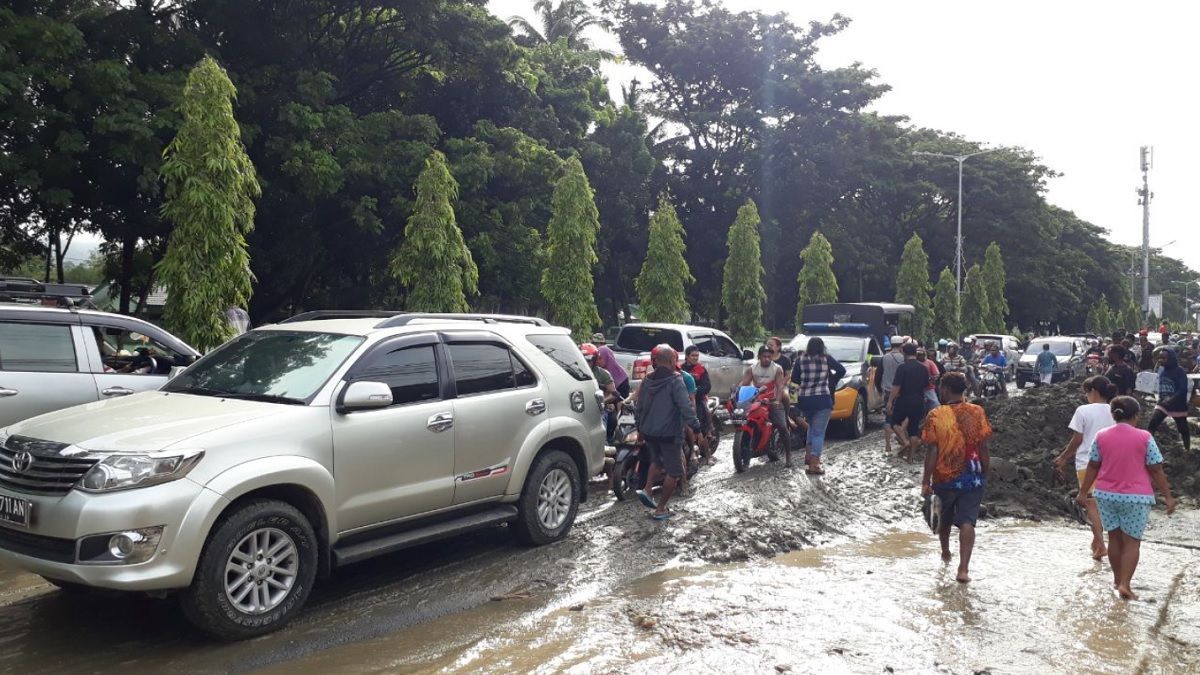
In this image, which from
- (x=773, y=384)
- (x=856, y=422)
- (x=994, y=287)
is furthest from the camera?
(x=994, y=287)

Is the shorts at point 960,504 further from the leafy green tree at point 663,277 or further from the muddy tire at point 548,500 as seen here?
the leafy green tree at point 663,277

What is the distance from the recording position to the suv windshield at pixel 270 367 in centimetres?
601

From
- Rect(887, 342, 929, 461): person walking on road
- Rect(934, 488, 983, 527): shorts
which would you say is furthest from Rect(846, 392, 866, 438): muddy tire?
Rect(934, 488, 983, 527): shorts

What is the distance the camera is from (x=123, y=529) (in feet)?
15.9

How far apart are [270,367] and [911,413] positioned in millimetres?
9346

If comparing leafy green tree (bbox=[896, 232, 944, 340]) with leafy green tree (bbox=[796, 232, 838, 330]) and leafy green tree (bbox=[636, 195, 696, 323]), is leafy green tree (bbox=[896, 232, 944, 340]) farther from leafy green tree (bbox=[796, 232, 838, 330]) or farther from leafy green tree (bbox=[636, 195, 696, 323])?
leafy green tree (bbox=[636, 195, 696, 323])

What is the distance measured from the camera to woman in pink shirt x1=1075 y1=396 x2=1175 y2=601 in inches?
268

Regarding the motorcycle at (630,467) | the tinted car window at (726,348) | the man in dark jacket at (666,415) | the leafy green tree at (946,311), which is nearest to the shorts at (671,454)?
the man in dark jacket at (666,415)

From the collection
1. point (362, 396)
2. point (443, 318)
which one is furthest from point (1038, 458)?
point (362, 396)

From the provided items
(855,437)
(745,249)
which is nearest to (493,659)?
(855,437)

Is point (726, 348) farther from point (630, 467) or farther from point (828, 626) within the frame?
point (828, 626)

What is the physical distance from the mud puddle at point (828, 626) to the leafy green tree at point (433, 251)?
14.6m

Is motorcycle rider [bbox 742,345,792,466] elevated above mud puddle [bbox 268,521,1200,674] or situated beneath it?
elevated above

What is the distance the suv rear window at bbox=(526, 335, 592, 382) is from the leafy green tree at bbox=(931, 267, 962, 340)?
41.4 metres
